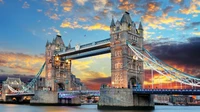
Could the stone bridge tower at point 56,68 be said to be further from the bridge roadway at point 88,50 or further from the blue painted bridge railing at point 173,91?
the blue painted bridge railing at point 173,91

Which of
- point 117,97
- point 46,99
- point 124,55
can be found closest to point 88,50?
point 124,55

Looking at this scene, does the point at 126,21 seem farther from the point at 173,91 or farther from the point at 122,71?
the point at 173,91

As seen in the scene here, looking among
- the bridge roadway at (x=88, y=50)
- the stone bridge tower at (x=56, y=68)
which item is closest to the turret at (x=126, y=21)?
the bridge roadway at (x=88, y=50)

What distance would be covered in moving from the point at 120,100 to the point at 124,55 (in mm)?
10711

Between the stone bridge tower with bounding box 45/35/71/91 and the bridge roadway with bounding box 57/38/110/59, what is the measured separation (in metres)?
2.53

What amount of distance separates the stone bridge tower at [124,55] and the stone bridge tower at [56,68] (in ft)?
82.4

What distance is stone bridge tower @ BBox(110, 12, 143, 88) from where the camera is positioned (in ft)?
197

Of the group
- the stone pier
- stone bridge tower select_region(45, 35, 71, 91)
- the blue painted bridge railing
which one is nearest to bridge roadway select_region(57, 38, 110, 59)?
stone bridge tower select_region(45, 35, 71, 91)

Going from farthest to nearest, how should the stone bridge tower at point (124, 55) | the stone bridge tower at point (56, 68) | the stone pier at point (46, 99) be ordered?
the stone bridge tower at point (56, 68), the stone pier at point (46, 99), the stone bridge tower at point (124, 55)

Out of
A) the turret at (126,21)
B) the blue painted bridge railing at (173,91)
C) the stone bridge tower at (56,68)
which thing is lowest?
the blue painted bridge railing at (173,91)

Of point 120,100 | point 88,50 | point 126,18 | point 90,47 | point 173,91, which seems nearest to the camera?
point 173,91

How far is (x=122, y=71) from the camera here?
6009cm

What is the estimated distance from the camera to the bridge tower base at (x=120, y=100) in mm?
53263

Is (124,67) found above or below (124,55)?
below
